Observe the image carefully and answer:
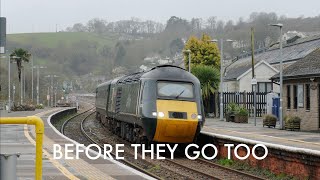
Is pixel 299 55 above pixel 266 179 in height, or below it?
above

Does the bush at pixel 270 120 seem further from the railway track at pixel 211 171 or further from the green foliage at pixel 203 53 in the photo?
the green foliage at pixel 203 53

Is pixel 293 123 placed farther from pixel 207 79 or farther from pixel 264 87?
pixel 264 87

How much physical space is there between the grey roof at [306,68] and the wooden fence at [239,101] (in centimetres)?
1451

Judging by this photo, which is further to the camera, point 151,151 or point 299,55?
point 299,55

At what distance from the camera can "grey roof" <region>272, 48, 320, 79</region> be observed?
2886 cm

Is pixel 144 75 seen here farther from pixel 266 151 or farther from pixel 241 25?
pixel 241 25

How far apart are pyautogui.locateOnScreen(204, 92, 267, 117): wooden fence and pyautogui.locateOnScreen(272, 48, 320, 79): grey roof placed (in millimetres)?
14509

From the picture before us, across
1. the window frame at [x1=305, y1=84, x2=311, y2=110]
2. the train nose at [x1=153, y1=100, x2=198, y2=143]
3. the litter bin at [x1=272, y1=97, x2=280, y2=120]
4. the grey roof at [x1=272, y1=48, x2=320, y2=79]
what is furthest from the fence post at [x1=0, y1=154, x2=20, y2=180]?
the litter bin at [x1=272, y1=97, x2=280, y2=120]

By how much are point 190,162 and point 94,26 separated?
124707mm

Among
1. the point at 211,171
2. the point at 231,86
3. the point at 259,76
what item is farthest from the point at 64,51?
the point at 211,171

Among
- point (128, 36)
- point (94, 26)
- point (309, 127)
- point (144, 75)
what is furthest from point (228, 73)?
point (94, 26)

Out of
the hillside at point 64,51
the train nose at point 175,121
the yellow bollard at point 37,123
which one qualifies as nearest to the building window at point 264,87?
the train nose at point 175,121

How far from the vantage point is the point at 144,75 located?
21.5 meters

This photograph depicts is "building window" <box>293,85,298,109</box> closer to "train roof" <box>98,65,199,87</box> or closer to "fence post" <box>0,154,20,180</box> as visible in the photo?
"train roof" <box>98,65,199,87</box>
